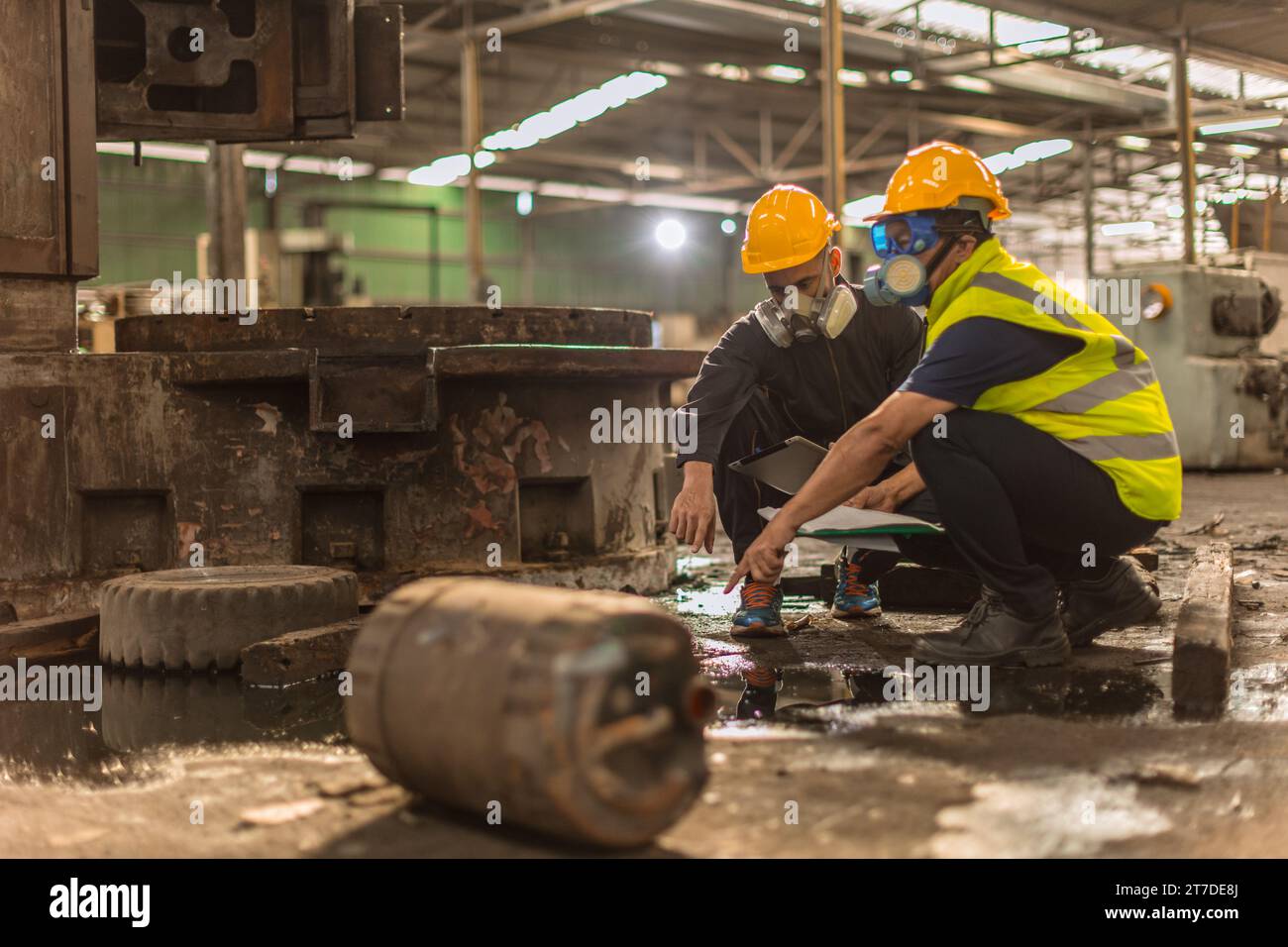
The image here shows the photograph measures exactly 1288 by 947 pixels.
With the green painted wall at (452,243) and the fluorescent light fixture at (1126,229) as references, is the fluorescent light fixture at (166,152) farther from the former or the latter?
the fluorescent light fixture at (1126,229)

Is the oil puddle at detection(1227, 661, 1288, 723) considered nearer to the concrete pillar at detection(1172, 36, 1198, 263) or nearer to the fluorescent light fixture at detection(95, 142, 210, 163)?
the concrete pillar at detection(1172, 36, 1198, 263)

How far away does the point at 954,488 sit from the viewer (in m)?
3.31

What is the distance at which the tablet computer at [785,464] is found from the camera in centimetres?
401

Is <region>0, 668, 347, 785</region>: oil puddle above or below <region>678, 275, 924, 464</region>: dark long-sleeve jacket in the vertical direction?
below

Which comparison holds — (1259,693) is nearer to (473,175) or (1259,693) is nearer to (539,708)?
(539,708)

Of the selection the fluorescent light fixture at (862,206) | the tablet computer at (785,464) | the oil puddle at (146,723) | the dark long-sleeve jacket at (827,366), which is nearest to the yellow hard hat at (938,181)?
the dark long-sleeve jacket at (827,366)

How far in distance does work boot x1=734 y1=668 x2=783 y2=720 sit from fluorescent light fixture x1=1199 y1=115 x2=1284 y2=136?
1440cm

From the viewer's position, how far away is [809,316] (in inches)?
158

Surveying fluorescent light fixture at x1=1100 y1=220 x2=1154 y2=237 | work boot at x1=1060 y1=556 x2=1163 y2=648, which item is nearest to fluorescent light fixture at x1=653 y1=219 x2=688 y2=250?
fluorescent light fixture at x1=1100 y1=220 x2=1154 y2=237

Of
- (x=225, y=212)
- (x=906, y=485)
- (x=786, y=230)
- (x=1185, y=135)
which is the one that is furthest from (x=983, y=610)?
(x=1185, y=135)

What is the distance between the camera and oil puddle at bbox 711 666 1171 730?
294 cm

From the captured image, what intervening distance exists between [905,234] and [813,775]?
5.21ft

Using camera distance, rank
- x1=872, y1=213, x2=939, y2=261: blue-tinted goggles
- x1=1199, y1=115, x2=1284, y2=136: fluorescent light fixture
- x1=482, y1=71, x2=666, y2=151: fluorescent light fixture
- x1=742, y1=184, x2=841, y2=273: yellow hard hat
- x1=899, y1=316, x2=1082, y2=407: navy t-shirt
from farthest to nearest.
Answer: x1=482, y1=71, x2=666, y2=151: fluorescent light fixture
x1=1199, y1=115, x2=1284, y2=136: fluorescent light fixture
x1=742, y1=184, x2=841, y2=273: yellow hard hat
x1=872, y1=213, x2=939, y2=261: blue-tinted goggles
x1=899, y1=316, x2=1082, y2=407: navy t-shirt
